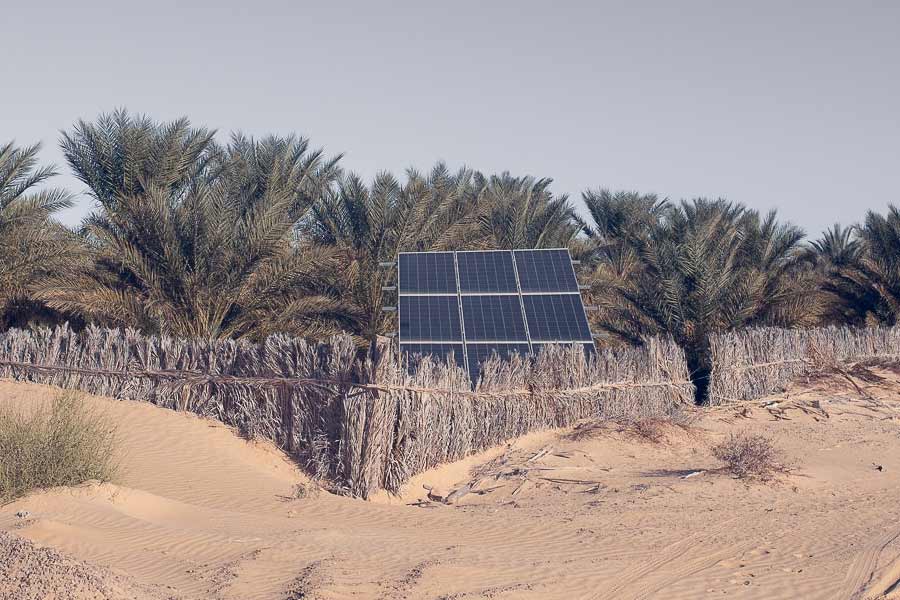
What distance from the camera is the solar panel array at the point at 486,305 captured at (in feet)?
44.5

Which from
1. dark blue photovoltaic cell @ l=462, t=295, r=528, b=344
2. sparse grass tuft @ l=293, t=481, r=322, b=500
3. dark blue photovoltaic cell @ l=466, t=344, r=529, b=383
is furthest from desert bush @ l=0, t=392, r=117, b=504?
dark blue photovoltaic cell @ l=462, t=295, r=528, b=344

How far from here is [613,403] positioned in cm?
1362

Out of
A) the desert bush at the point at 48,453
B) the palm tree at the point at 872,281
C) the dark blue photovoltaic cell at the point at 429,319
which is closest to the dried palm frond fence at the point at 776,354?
the palm tree at the point at 872,281

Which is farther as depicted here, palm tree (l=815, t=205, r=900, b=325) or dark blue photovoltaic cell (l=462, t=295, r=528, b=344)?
palm tree (l=815, t=205, r=900, b=325)

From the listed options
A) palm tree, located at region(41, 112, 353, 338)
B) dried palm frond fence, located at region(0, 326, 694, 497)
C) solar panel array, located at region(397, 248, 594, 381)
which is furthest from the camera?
palm tree, located at region(41, 112, 353, 338)

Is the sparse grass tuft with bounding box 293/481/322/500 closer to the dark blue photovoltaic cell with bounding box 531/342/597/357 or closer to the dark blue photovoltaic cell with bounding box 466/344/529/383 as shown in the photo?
the dark blue photovoltaic cell with bounding box 466/344/529/383

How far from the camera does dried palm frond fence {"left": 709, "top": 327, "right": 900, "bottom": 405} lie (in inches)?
614

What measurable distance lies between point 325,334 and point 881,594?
439 inches

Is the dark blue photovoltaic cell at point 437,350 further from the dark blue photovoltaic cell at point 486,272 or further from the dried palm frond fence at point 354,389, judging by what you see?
the dark blue photovoltaic cell at point 486,272

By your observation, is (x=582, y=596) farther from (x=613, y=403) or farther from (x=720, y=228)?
(x=720, y=228)

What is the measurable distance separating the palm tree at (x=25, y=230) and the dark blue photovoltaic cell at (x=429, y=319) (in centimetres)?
653

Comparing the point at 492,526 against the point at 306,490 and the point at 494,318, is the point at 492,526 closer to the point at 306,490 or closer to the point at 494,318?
the point at 306,490

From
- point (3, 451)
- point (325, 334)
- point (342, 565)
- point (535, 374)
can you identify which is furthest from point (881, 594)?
point (325, 334)

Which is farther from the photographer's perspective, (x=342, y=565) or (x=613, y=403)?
(x=613, y=403)
